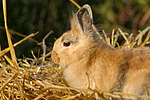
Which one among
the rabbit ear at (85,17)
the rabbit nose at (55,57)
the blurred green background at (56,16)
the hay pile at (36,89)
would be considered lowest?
the hay pile at (36,89)

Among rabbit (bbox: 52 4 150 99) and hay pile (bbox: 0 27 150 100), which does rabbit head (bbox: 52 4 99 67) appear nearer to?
rabbit (bbox: 52 4 150 99)

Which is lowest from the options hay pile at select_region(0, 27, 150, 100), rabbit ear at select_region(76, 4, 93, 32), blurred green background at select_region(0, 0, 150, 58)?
hay pile at select_region(0, 27, 150, 100)

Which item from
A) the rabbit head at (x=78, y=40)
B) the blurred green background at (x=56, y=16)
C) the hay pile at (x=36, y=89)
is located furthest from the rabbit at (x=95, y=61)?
the blurred green background at (x=56, y=16)

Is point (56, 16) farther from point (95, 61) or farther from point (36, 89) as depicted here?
point (36, 89)

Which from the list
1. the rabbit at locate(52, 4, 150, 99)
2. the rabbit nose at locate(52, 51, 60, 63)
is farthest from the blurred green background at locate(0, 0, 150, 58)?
the rabbit at locate(52, 4, 150, 99)

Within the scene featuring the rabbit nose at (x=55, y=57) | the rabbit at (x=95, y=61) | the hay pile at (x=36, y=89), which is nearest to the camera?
the hay pile at (x=36, y=89)

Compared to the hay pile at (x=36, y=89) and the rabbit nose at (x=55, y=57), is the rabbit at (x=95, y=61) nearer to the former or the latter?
the rabbit nose at (x=55, y=57)

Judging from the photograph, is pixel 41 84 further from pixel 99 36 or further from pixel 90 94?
pixel 99 36

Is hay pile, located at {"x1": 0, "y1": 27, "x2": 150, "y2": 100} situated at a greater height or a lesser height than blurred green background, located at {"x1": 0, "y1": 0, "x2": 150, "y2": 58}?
lesser
